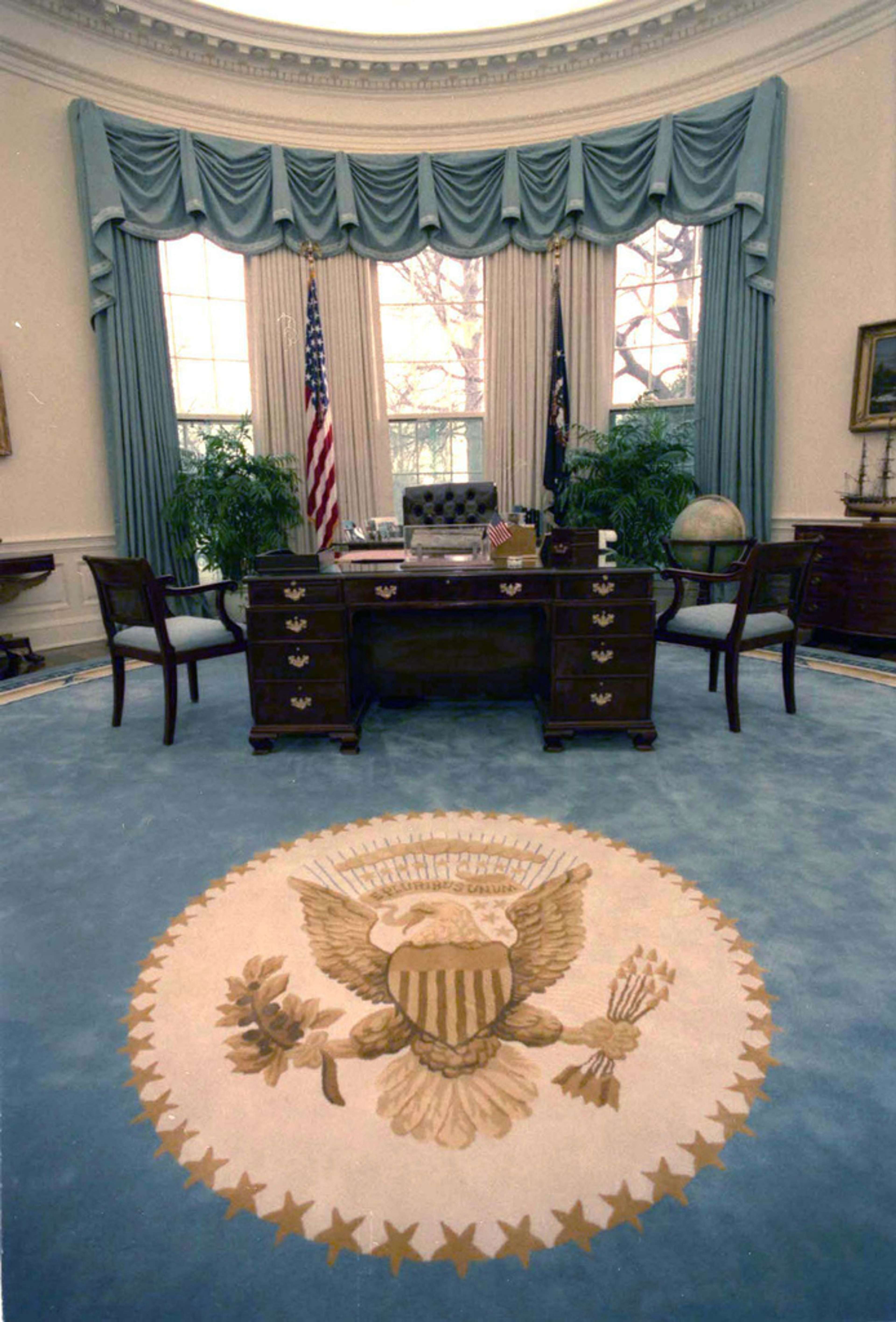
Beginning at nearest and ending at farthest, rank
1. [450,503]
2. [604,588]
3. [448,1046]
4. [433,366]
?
[448,1046] < [604,588] < [450,503] < [433,366]

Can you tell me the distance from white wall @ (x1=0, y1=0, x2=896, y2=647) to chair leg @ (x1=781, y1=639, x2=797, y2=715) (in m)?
2.39

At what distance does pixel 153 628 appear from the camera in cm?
369

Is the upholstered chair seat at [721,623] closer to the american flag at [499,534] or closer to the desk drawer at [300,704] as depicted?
the american flag at [499,534]

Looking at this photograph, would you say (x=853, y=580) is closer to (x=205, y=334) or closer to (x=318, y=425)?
(x=318, y=425)

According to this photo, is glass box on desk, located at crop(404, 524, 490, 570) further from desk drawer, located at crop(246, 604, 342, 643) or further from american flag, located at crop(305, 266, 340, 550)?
american flag, located at crop(305, 266, 340, 550)

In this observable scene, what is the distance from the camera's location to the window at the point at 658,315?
639 cm

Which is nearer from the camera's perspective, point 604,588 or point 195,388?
point 604,588

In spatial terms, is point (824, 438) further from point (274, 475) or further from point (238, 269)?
point (238, 269)

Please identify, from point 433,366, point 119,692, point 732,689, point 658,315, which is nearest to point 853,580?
point 732,689

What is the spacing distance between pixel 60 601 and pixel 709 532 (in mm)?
5062

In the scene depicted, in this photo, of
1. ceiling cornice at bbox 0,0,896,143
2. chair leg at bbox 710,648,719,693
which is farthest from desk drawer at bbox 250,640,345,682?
ceiling cornice at bbox 0,0,896,143

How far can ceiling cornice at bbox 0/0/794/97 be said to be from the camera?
221 inches

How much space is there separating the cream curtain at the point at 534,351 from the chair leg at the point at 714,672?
2.94 meters

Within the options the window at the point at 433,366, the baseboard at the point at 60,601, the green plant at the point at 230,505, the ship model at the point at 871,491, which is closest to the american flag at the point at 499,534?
the green plant at the point at 230,505
